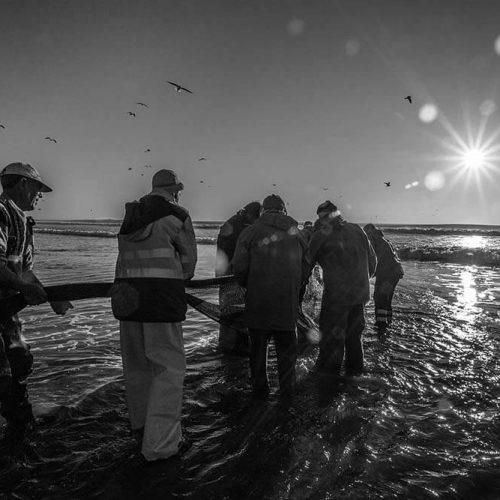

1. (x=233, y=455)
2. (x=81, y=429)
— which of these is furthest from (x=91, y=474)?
(x=233, y=455)

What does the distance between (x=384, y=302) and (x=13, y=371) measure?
7.13 meters

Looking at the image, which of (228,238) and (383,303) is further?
(383,303)

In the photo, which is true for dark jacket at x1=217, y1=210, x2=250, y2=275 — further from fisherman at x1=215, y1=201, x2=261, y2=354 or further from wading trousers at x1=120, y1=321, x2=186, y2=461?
wading trousers at x1=120, y1=321, x2=186, y2=461

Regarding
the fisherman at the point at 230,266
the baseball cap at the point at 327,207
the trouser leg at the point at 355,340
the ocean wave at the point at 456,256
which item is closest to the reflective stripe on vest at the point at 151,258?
the fisherman at the point at 230,266

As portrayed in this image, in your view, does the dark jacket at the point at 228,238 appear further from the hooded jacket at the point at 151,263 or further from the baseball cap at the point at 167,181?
the hooded jacket at the point at 151,263

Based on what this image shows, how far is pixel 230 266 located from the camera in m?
6.21

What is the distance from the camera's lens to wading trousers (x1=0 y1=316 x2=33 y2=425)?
3.57 metres

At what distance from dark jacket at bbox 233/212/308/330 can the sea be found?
1.05 meters

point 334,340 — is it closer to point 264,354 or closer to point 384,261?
point 264,354

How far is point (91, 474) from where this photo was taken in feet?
10.4

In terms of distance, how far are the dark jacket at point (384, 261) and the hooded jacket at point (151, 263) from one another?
6.64 meters

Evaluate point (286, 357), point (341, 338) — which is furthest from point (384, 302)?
point (286, 357)

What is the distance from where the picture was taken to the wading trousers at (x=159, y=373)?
3256mm

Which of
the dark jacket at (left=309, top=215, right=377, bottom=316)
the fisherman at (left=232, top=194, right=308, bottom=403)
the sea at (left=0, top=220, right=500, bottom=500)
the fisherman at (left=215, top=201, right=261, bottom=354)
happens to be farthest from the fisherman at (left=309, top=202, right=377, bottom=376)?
the fisherman at (left=215, top=201, right=261, bottom=354)
